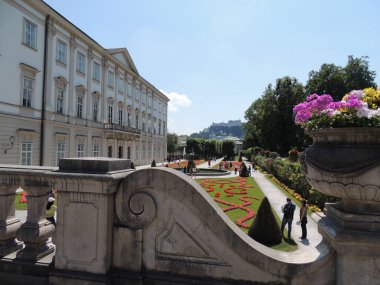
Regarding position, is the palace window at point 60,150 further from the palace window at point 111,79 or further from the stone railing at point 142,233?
the stone railing at point 142,233

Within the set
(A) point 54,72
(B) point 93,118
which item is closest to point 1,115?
(A) point 54,72

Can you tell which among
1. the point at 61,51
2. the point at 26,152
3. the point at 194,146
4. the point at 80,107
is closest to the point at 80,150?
the point at 80,107

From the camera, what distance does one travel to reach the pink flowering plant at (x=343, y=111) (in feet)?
8.75

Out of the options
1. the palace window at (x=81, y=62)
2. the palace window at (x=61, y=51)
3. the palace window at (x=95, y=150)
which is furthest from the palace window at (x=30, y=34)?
the palace window at (x=95, y=150)

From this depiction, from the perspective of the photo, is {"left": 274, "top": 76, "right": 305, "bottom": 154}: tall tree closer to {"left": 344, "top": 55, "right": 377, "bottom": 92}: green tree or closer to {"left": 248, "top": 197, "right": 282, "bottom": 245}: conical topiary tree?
{"left": 344, "top": 55, "right": 377, "bottom": 92}: green tree

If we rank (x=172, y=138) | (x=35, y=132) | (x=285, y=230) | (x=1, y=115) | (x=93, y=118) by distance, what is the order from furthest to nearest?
(x=172, y=138), (x=93, y=118), (x=35, y=132), (x=1, y=115), (x=285, y=230)

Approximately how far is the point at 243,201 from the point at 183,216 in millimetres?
13843

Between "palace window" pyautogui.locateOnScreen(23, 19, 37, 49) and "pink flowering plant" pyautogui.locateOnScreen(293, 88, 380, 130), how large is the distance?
77.2 ft

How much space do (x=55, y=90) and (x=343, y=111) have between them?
26699 millimetres

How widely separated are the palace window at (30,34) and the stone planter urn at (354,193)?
24119 mm

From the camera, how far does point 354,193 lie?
255cm

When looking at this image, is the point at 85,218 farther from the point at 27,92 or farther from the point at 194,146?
the point at 194,146

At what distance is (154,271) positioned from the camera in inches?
122

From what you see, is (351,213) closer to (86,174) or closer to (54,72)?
(86,174)
